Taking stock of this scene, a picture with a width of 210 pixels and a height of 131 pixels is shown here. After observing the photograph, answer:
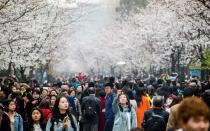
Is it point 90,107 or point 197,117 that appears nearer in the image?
point 197,117

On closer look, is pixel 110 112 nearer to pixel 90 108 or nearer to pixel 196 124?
pixel 90 108

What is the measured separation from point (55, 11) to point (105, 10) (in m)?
110

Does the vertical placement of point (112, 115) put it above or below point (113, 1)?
below

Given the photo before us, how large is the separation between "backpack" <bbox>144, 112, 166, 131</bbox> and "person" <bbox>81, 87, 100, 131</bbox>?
5194 millimetres

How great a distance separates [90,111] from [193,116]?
10863mm

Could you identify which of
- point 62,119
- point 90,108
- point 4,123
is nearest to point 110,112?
point 90,108

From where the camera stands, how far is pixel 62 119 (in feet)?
30.8

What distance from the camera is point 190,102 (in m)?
4.52

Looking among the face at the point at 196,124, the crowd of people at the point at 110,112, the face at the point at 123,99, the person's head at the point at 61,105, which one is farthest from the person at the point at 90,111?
the face at the point at 196,124

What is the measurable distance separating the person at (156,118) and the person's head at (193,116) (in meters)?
5.33

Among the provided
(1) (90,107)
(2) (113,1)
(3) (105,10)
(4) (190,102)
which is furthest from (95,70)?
(4) (190,102)

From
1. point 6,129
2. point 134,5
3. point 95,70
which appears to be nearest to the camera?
point 6,129

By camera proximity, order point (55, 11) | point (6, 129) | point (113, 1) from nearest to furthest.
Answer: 1. point (6, 129)
2. point (55, 11)
3. point (113, 1)

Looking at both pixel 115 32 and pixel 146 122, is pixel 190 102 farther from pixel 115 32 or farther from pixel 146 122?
pixel 115 32
